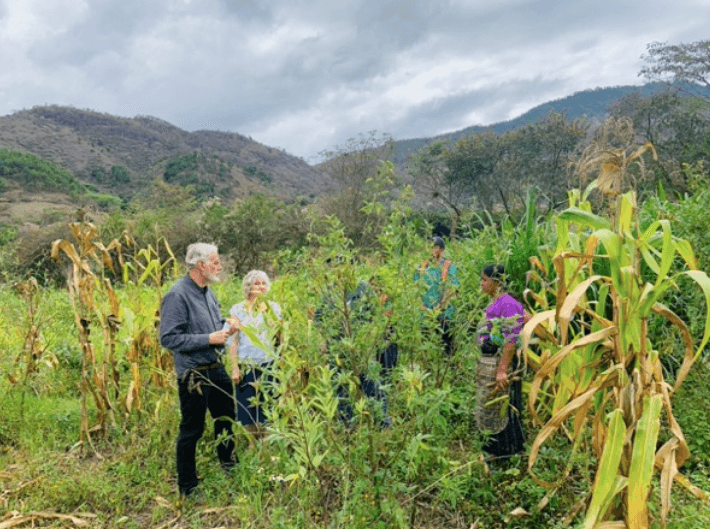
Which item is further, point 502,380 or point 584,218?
point 502,380

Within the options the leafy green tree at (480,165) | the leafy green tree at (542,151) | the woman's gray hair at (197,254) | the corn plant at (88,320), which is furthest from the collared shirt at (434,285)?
the leafy green tree at (480,165)

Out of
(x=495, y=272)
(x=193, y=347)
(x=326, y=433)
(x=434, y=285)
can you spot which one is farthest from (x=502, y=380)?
(x=193, y=347)

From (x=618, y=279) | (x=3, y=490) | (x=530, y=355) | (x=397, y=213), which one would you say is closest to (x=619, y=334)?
(x=618, y=279)

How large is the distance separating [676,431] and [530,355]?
0.89 metres

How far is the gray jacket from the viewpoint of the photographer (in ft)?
10.7

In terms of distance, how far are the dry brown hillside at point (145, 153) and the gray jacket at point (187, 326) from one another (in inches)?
1952

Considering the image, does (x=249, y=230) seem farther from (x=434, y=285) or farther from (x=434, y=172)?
(x=434, y=172)

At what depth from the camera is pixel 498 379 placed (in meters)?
3.05

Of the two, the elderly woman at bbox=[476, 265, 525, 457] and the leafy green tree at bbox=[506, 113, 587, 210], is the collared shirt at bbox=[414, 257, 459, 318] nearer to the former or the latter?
the elderly woman at bbox=[476, 265, 525, 457]

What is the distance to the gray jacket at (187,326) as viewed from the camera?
3.25m

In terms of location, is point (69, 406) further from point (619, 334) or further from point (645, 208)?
point (645, 208)

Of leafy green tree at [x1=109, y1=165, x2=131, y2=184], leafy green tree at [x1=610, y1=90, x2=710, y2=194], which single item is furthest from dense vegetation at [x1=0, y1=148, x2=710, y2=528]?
leafy green tree at [x1=109, y1=165, x2=131, y2=184]

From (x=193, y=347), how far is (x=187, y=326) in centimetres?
20

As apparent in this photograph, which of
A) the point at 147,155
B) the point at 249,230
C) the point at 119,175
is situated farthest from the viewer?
the point at 147,155
